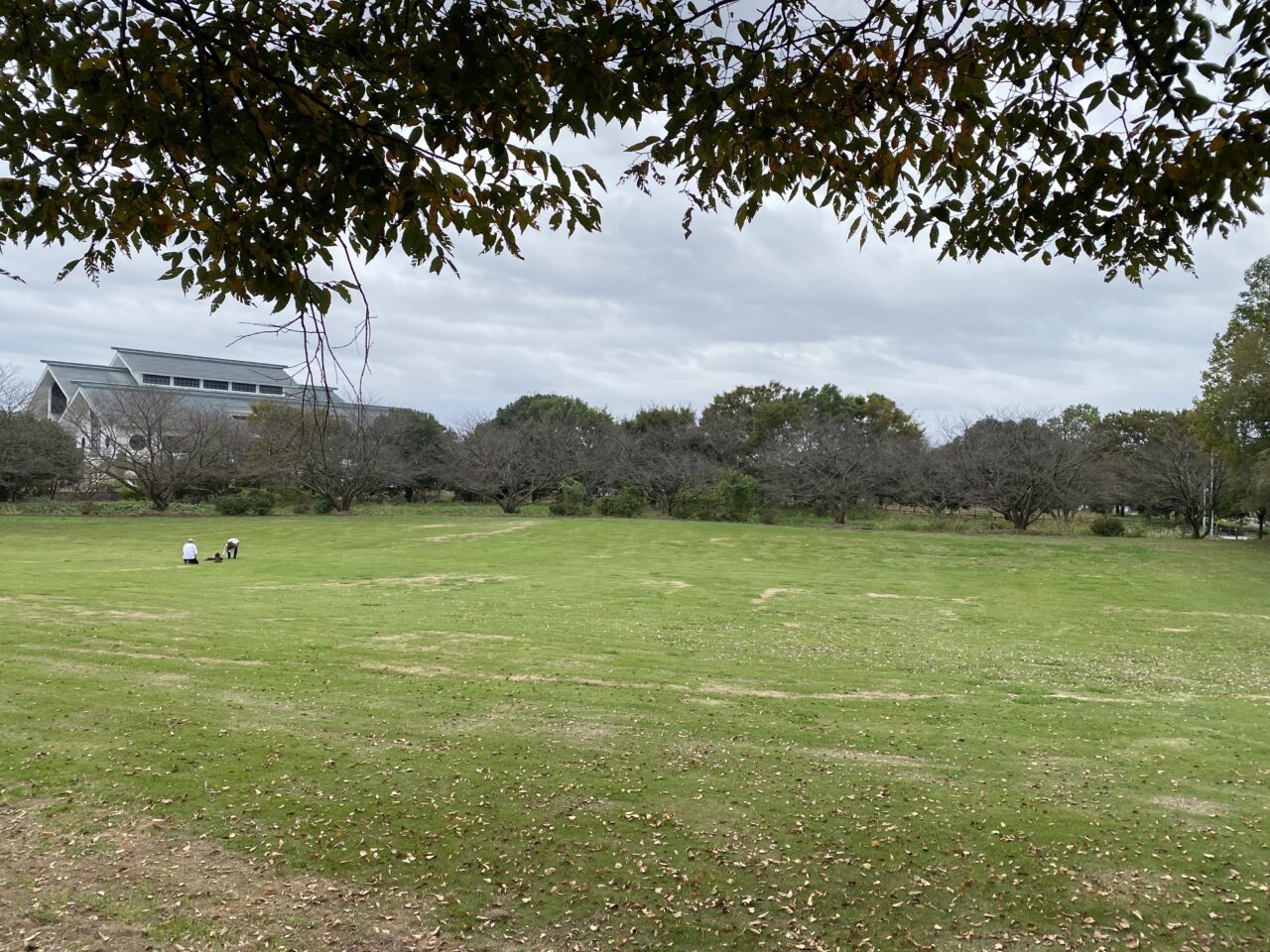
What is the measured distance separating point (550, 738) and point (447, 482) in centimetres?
4527

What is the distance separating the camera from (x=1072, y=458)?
126 ft

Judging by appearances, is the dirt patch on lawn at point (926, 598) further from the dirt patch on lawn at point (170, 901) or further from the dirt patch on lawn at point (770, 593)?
the dirt patch on lawn at point (170, 901)

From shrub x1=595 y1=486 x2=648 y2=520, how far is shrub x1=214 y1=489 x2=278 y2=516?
17.6 meters

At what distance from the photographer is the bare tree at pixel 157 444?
3862 centimetres

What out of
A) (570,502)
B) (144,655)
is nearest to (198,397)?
(570,502)

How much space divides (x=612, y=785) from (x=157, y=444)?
137 feet

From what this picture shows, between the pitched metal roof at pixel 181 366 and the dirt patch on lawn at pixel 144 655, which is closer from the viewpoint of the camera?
the dirt patch on lawn at pixel 144 655

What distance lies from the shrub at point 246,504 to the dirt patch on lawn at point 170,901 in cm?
3882

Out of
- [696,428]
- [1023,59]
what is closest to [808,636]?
[1023,59]

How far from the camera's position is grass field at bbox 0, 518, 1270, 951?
3.71 meters

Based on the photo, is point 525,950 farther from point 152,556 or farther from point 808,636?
point 152,556

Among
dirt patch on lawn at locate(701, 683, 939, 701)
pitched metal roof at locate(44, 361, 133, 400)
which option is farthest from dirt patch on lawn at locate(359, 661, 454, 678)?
pitched metal roof at locate(44, 361, 133, 400)

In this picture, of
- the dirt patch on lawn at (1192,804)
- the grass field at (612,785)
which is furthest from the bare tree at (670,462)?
the dirt patch on lawn at (1192,804)

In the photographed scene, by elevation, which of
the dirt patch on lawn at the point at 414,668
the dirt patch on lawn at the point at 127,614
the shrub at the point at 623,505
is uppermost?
the shrub at the point at 623,505
